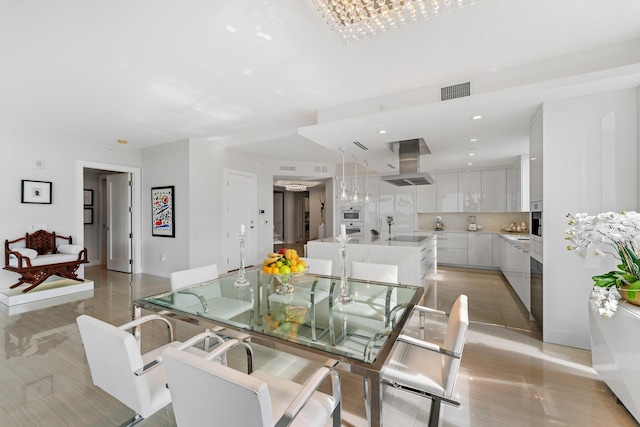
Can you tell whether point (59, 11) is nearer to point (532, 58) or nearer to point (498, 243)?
point (532, 58)

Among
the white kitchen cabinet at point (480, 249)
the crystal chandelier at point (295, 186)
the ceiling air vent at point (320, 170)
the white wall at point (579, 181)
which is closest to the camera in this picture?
the white wall at point (579, 181)

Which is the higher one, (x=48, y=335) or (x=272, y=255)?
(x=272, y=255)

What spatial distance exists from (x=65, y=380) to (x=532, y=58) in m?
4.77

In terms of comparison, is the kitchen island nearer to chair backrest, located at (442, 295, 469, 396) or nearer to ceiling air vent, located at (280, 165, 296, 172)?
chair backrest, located at (442, 295, 469, 396)

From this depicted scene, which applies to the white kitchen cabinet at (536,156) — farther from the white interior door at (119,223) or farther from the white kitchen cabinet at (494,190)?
the white interior door at (119,223)

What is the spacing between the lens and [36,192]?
15.1 feet

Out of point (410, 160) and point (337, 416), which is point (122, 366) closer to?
point (337, 416)

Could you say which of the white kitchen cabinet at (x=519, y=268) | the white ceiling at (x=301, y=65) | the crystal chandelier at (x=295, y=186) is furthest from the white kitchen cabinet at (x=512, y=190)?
the crystal chandelier at (x=295, y=186)

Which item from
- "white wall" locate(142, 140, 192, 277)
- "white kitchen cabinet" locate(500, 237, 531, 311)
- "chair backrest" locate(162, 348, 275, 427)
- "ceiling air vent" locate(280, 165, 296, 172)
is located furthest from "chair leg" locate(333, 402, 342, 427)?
"ceiling air vent" locate(280, 165, 296, 172)

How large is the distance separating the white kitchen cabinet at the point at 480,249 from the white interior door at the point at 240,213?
16.5 ft

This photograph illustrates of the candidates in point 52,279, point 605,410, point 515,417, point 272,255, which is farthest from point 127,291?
point 605,410

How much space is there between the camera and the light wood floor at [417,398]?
1719mm

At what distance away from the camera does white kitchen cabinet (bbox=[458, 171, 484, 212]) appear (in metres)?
6.41

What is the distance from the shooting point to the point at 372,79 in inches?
112
